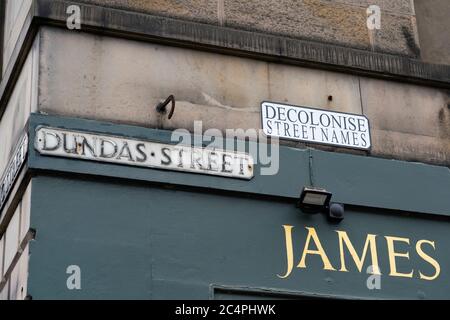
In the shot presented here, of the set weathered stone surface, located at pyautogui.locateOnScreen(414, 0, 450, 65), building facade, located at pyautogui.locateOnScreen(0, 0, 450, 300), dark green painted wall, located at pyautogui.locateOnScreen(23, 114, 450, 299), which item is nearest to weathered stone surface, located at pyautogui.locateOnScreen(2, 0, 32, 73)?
building facade, located at pyautogui.locateOnScreen(0, 0, 450, 300)

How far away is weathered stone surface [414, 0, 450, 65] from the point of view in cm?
1348

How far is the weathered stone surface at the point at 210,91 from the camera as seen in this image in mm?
11414

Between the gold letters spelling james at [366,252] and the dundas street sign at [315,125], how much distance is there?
35.5 inches

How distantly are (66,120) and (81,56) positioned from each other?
710 mm

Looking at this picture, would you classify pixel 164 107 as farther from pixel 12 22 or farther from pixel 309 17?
pixel 12 22

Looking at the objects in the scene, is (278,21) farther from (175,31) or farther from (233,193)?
(233,193)

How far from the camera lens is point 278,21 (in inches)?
489

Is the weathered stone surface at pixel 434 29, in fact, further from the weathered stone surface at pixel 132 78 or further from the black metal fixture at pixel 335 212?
the black metal fixture at pixel 335 212

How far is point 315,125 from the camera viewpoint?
1201 cm

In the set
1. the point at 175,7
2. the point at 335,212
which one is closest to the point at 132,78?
the point at 175,7

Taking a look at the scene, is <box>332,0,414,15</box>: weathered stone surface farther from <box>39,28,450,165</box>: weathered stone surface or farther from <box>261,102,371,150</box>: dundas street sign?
<box>261,102,371,150</box>: dundas street sign

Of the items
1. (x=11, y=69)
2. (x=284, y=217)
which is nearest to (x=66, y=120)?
(x=11, y=69)

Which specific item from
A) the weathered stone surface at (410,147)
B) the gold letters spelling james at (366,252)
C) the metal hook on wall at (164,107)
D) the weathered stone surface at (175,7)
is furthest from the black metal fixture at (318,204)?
the weathered stone surface at (175,7)

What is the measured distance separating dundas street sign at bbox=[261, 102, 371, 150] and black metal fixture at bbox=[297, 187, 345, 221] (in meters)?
0.64
